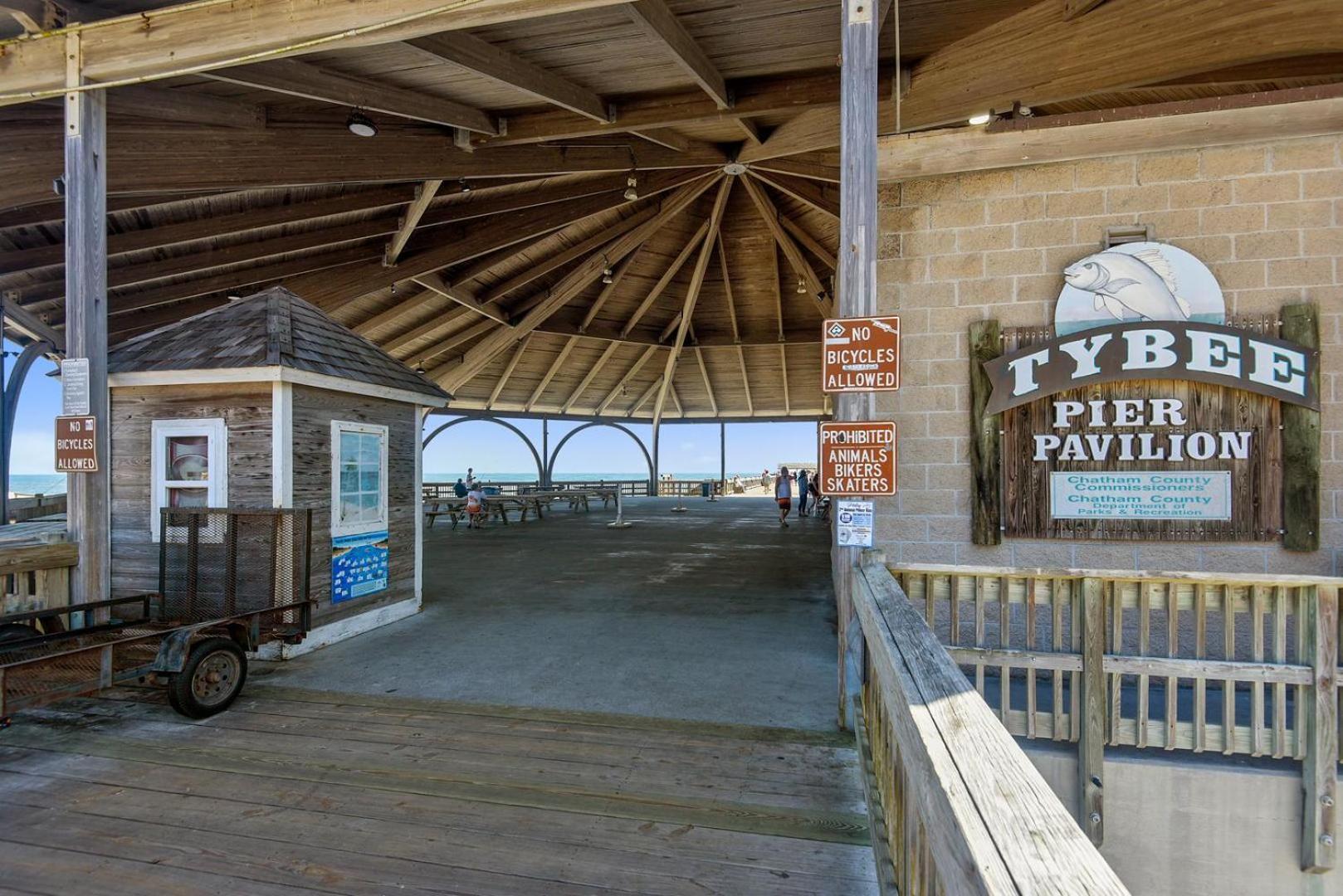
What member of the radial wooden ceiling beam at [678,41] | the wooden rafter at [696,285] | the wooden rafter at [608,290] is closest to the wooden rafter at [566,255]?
the wooden rafter at [608,290]

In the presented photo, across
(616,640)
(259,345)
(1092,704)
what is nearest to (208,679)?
(259,345)

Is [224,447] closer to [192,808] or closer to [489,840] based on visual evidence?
[192,808]

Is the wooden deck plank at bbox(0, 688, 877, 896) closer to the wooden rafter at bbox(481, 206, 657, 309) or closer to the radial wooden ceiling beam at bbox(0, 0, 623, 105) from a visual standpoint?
the radial wooden ceiling beam at bbox(0, 0, 623, 105)

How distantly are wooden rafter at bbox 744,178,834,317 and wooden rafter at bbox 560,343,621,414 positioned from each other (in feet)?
24.6

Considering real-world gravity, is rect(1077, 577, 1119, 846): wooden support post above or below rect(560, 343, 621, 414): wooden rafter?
below

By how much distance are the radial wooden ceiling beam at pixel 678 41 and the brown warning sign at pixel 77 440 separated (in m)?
4.90

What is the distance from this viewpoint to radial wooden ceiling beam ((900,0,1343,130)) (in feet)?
14.0

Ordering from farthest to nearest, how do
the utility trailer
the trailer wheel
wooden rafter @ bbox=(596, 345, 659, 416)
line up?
wooden rafter @ bbox=(596, 345, 659, 416) < the trailer wheel < the utility trailer

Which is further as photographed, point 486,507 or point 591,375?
point 591,375

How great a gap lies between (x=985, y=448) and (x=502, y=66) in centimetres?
487

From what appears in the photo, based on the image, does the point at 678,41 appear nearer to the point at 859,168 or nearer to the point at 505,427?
the point at 859,168

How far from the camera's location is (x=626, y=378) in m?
22.6

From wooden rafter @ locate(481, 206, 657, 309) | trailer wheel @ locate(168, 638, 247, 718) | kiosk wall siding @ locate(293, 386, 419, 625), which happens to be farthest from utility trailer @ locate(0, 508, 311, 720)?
wooden rafter @ locate(481, 206, 657, 309)

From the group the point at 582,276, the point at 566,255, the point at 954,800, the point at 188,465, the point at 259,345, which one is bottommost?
the point at 954,800
